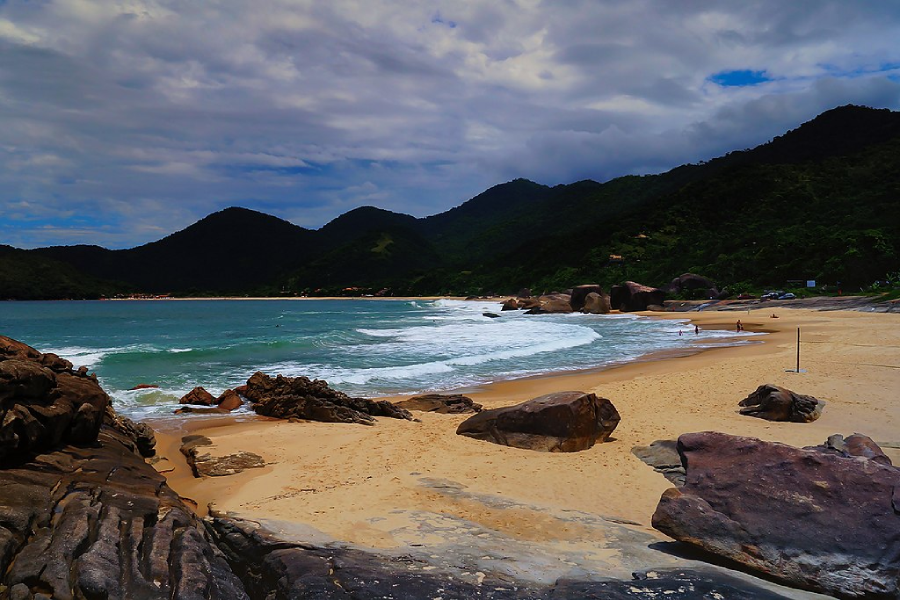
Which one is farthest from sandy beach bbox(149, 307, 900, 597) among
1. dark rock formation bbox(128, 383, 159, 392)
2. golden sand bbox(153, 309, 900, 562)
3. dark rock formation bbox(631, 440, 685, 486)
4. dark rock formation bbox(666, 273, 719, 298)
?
dark rock formation bbox(666, 273, 719, 298)

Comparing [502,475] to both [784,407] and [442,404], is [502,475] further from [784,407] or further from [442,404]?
[784,407]

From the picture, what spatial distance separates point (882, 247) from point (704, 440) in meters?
57.5

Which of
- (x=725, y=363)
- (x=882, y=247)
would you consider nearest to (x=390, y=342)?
(x=725, y=363)

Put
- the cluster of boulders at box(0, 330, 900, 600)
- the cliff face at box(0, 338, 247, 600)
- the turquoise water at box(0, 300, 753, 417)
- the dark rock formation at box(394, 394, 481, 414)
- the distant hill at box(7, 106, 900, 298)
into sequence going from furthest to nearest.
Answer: the distant hill at box(7, 106, 900, 298) → the turquoise water at box(0, 300, 753, 417) → the dark rock formation at box(394, 394, 481, 414) → the cluster of boulders at box(0, 330, 900, 600) → the cliff face at box(0, 338, 247, 600)

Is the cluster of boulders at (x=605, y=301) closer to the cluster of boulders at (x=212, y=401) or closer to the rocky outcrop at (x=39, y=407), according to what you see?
the cluster of boulders at (x=212, y=401)

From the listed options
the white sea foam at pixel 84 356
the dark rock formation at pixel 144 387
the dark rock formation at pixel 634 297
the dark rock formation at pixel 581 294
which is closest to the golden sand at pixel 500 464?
the dark rock formation at pixel 144 387

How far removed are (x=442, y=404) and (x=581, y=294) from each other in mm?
48508

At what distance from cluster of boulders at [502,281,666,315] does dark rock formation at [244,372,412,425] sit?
152 ft

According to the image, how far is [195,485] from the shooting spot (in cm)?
728

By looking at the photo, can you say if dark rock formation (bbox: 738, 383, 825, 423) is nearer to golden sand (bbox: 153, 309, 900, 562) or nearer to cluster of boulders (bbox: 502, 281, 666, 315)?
golden sand (bbox: 153, 309, 900, 562)

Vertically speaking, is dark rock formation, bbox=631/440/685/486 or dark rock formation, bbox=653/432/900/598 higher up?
dark rock formation, bbox=653/432/900/598

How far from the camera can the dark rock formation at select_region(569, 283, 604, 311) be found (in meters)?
57.8

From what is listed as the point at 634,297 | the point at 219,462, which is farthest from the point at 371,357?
the point at 634,297

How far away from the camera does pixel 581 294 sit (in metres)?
58.8
